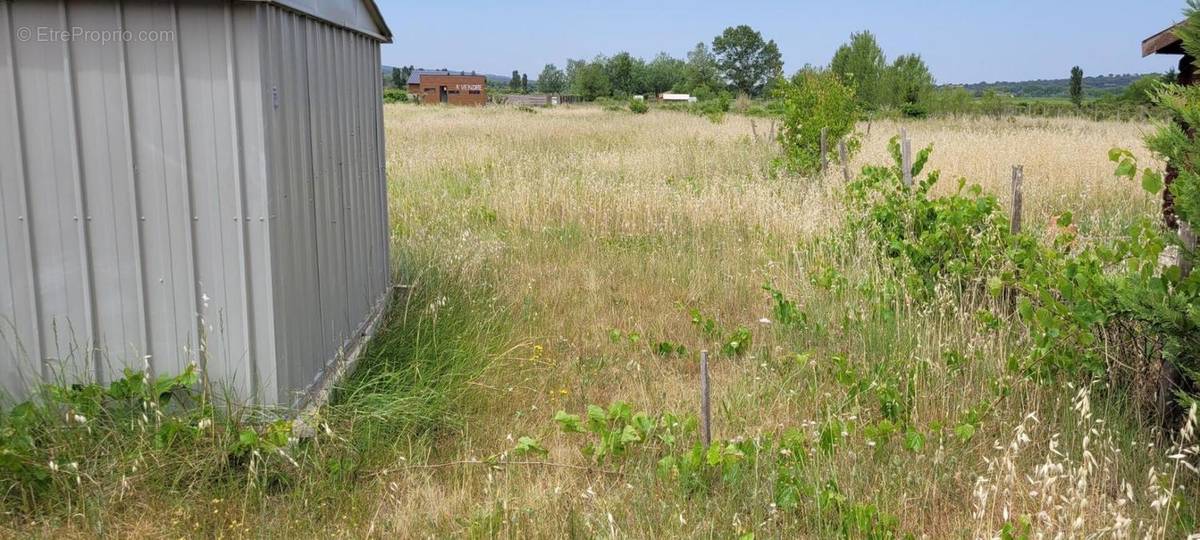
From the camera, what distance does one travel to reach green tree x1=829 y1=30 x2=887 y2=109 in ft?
124

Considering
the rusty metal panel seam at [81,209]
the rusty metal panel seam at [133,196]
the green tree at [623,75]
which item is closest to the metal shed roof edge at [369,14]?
the rusty metal panel seam at [133,196]

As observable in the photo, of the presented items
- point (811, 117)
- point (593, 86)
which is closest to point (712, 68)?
point (593, 86)

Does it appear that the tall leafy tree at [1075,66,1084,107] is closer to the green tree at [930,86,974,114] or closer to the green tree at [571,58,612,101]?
the green tree at [930,86,974,114]

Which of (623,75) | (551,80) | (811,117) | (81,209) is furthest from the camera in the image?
(551,80)

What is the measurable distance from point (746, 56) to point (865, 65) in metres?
76.0

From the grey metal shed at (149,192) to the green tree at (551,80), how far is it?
12878cm

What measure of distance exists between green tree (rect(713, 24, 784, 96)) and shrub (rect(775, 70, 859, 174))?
10049cm

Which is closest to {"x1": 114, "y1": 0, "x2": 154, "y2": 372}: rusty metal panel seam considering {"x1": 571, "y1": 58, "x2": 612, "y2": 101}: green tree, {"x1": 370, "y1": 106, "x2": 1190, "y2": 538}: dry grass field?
{"x1": 370, "y1": 106, "x2": 1190, "y2": 538}: dry grass field

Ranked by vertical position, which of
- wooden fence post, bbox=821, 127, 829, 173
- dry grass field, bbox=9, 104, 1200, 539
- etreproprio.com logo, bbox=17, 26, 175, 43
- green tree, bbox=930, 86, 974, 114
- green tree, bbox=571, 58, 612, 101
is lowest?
dry grass field, bbox=9, 104, 1200, 539

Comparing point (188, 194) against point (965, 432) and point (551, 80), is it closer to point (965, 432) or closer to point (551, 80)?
point (965, 432)

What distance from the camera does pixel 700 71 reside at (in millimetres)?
108250

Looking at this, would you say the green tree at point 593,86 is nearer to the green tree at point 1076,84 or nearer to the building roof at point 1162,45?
the green tree at point 1076,84

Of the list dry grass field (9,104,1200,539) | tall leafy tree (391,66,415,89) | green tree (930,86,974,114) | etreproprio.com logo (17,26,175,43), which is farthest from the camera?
tall leafy tree (391,66,415,89)

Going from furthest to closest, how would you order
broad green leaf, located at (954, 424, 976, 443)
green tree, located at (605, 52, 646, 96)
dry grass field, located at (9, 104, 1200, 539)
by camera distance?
1. green tree, located at (605, 52, 646, 96)
2. broad green leaf, located at (954, 424, 976, 443)
3. dry grass field, located at (9, 104, 1200, 539)
